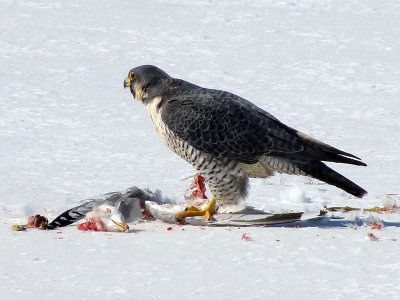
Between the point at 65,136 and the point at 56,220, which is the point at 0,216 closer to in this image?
the point at 56,220

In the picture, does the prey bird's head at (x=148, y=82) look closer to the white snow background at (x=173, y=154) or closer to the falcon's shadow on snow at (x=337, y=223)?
the white snow background at (x=173, y=154)

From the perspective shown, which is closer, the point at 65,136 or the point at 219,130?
the point at 219,130

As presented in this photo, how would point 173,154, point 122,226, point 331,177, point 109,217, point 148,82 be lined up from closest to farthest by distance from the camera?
point 122,226 < point 109,217 < point 331,177 < point 148,82 < point 173,154

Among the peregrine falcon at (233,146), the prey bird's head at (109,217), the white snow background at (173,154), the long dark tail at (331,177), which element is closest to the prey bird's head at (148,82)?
the peregrine falcon at (233,146)

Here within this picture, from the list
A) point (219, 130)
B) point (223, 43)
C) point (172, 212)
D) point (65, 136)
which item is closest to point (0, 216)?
point (172, 212)

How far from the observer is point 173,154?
295 inches

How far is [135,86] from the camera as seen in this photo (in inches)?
242

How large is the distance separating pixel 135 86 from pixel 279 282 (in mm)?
2400

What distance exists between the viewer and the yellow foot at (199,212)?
5594 mm

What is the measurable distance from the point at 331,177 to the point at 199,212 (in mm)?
837

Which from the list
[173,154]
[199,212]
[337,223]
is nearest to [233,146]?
[199,212]

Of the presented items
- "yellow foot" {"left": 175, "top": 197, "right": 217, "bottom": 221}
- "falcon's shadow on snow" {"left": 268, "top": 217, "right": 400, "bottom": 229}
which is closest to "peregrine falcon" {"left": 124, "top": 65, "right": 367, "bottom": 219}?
"yellow foot" {"left": 175, "top": 197, "right": 217, "bottom": 221}

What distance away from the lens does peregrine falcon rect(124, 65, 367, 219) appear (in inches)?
221

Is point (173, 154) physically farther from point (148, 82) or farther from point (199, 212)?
point (199, 212)
